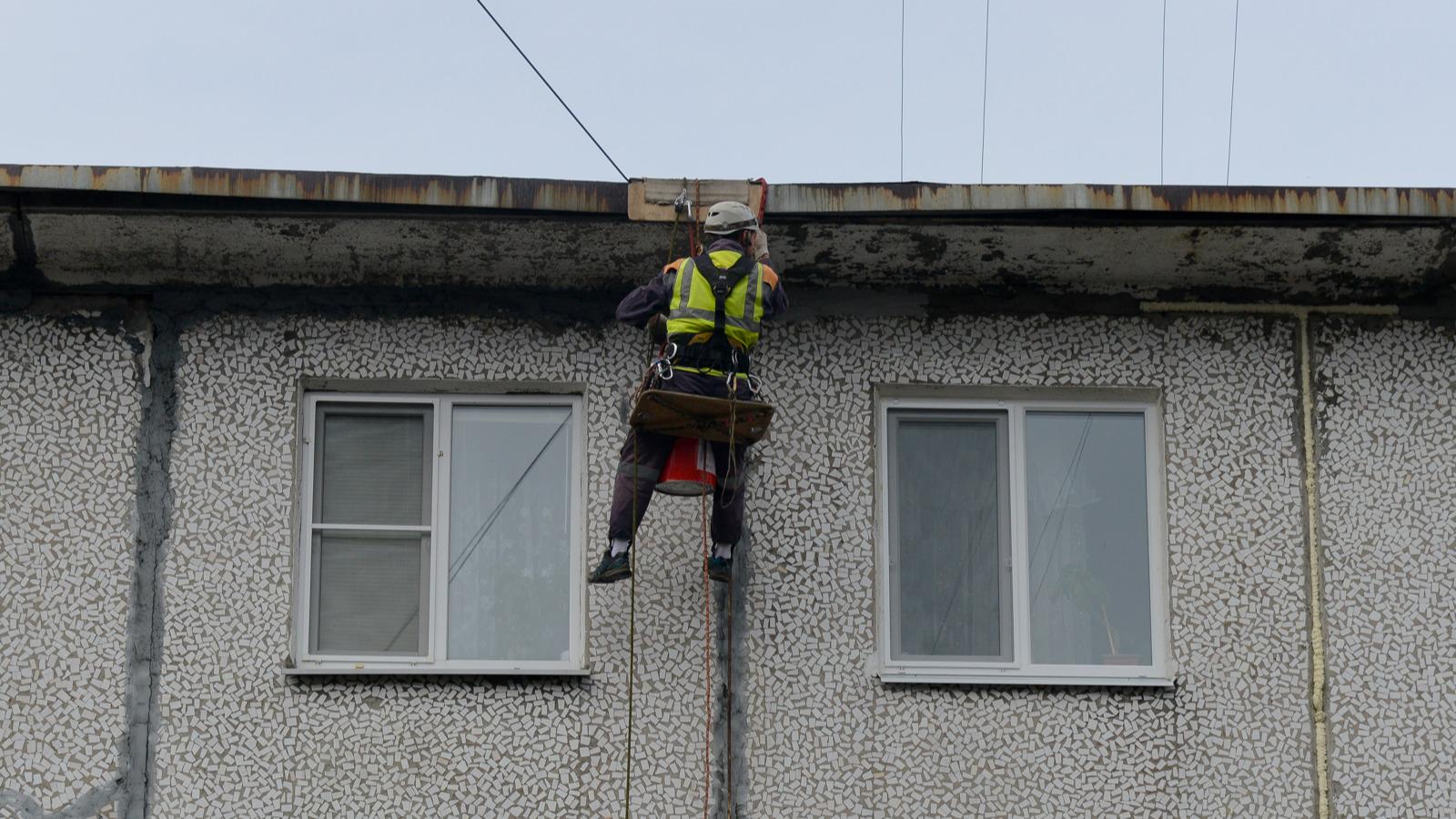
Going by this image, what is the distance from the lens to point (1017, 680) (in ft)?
24.2

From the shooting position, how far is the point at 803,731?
7340 mm

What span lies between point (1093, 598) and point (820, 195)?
1.99 meters

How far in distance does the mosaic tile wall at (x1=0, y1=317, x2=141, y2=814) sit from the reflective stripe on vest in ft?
7.49

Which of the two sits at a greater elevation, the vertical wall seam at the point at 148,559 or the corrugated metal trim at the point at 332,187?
the corrugated metal trim at the point at 332,187

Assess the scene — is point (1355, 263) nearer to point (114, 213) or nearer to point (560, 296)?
point (560, 296)

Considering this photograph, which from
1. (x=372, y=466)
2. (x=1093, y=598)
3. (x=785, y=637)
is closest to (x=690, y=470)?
(x=785, y=637)

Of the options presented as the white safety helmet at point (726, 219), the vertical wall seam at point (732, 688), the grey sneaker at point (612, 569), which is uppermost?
the white safety helmet at point (726, 219)

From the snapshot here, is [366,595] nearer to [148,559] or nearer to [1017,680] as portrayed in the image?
[148,559]

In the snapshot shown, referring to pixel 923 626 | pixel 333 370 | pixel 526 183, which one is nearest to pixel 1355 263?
pixel 923 626

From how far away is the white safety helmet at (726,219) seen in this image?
274 inches

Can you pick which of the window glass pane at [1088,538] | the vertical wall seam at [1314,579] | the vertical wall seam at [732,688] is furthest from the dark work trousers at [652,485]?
the vertical wall seam at [1314,579]

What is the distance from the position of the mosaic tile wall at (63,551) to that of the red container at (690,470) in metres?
2.15

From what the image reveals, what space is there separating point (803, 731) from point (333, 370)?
2.35 m

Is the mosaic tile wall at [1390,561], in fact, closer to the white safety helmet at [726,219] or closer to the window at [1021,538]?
the window at [1021,538]
